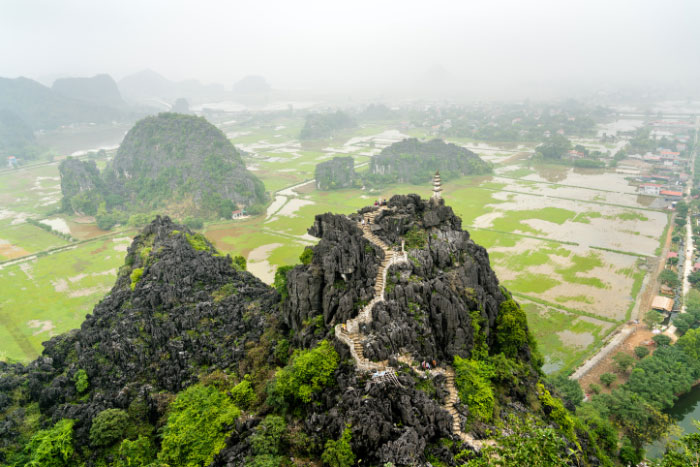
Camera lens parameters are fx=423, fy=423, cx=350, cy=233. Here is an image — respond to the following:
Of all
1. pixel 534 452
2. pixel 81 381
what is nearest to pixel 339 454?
pixel 534 452

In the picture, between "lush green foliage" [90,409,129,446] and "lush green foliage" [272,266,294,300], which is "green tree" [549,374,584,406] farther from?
"lush green foliage" [90,409,129,446]

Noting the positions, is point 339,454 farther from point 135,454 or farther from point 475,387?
point 135,454

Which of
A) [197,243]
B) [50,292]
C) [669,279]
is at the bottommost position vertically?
[50,292]

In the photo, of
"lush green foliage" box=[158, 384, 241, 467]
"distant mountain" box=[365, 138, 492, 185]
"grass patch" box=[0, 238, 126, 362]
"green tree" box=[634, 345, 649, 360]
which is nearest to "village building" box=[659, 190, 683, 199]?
"distant mountain" box=[365, 138, 492, 185]

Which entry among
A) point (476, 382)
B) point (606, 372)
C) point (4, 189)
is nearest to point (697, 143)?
point (606, 372)

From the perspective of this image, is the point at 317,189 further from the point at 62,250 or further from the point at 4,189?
the point at 4,189

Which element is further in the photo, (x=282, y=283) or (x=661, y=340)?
(x=661, y=340)

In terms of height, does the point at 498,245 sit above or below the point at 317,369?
below
